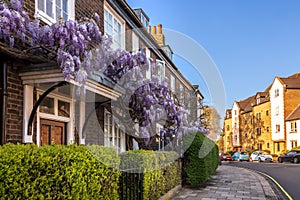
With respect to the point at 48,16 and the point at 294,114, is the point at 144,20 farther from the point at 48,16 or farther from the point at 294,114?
the point at 294,114

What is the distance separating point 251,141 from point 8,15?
5619 centimetres

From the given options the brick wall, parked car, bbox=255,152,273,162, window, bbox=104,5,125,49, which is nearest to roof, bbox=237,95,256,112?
parked car, bbox=255,152,273,162

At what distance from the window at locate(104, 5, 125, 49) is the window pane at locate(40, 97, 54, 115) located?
3.97 metres

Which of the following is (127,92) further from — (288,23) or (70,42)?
(288,23)

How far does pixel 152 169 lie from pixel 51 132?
8.27ft

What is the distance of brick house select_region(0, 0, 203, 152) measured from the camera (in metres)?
6.00

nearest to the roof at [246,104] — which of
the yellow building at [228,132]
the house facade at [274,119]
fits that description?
the house facade at [274,119]

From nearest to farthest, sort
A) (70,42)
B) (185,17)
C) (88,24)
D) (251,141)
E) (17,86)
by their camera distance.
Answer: (17,86) → (70,42) → (88,24) → (185,17) → (251,141)

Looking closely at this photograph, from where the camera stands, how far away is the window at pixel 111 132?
10.1 m

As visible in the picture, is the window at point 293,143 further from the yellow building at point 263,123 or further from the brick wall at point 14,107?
the brick wall at point 14,107

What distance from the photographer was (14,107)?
237 inches

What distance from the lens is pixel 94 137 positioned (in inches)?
362

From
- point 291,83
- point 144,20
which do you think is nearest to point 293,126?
point 291,83

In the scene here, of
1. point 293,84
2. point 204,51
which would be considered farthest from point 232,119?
point 204,51
